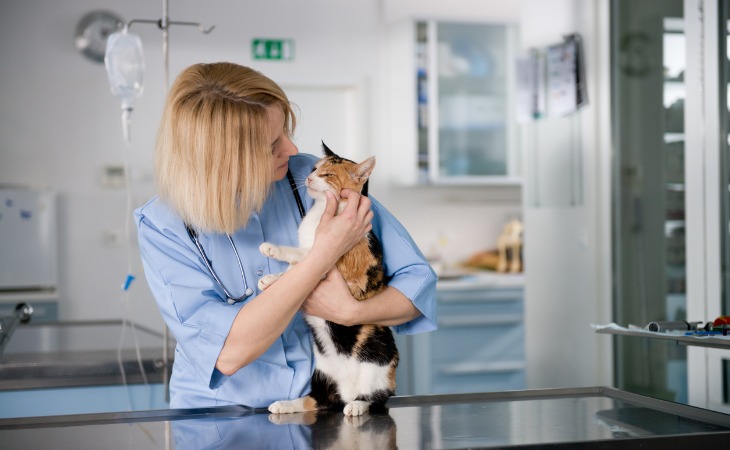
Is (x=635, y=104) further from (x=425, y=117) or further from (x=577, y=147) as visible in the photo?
(x=425, y=117)

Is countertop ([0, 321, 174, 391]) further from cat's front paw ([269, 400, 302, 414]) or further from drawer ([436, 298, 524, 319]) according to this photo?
drawer ([436, 298, 524, 319])

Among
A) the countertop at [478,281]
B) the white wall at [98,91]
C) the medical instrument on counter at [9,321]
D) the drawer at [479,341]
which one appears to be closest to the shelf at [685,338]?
the medical instrument on counter at [9,321]

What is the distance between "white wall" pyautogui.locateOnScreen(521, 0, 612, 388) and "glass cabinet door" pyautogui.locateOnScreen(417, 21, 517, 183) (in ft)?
3.36

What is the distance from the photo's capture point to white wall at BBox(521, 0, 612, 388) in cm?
Answer: 334

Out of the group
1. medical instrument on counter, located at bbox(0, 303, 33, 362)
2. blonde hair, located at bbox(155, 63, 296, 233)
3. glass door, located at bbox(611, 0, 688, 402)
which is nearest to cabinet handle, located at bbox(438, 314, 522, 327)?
glass door, located at bbox(611, 0, 688, 402)

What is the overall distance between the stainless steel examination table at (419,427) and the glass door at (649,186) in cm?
171

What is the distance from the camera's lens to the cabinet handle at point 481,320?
452cm

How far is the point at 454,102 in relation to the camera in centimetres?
495

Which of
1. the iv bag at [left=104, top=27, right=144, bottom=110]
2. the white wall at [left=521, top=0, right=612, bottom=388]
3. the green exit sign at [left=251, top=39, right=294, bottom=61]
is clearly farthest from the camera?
the green exit sign at [left=251, top=39, right=294, bottom=61]

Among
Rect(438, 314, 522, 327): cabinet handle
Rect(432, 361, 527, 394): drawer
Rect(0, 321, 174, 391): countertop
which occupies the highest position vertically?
Rect(0, 321, 174, 391): countertop

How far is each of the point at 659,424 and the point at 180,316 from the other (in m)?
0.78

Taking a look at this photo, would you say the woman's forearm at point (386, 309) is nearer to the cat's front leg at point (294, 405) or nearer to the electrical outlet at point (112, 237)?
the cat's front leg at point (294, 405)

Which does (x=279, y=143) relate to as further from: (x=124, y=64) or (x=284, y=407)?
(x=124, y=64)

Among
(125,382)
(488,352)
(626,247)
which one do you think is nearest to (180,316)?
(125,382)
